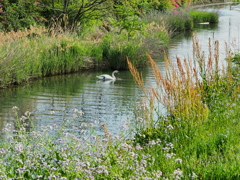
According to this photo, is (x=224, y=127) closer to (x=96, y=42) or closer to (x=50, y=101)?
(x=50, y=101)

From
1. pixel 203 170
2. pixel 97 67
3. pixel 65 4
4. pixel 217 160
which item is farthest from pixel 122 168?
pixel 65 4

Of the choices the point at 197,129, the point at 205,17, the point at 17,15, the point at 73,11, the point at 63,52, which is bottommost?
the point at 197,129

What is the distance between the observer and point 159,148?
643 centimetres

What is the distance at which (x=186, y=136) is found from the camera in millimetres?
6785

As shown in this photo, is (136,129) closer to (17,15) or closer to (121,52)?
(121,52)

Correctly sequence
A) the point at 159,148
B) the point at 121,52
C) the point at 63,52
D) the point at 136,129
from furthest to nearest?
the point at 121,52
the point at 63,52
the point at 136,129
the point at 159,148

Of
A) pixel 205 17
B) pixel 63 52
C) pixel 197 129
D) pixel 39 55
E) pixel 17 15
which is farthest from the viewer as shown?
pixel 205 17

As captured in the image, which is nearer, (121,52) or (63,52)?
(63,52)

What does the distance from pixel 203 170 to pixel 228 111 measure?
3048 millimetres

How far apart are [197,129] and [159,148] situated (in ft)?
3.04

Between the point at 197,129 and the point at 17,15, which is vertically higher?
the point at 17,15

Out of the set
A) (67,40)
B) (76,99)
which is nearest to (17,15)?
(67,40)

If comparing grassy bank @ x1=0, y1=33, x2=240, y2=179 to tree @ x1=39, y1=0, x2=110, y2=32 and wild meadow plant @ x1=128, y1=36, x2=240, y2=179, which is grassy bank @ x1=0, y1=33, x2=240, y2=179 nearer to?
wild meadow plant @ x1=128, y1=36, x2=240, y2=179

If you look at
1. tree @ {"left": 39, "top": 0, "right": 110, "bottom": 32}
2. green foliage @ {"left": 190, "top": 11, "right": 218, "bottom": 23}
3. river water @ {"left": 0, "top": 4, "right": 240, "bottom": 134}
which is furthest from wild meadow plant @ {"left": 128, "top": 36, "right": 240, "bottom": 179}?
green foliage @ {"left": 190, "top": 11, "right": 218, "bottom": 23}
